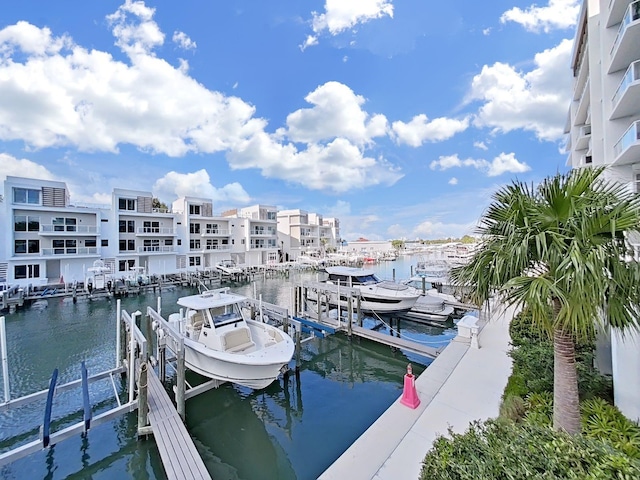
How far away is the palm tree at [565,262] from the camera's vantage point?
302 cm

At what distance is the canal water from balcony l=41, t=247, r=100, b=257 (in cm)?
1410

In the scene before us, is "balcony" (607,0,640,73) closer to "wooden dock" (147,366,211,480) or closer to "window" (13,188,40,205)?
"wooden dock" (147,366,211,480)

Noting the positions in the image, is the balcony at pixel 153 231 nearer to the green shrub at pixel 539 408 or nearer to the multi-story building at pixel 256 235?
the multi-story building at pixel 256 235

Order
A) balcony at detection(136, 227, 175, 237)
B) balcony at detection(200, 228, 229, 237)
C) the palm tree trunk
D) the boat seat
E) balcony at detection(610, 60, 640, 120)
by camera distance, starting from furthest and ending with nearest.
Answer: balcony at detection(200, 228, 229, 237), balcony at detection(136, 227, 175, 237), balcony at detection(610, 60, 640, 120), the boat seat, the palm tree trunk

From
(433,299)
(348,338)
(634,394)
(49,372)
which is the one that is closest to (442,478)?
(634,394)

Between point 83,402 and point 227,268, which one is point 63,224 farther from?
point 83,402

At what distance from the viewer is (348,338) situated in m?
12.6

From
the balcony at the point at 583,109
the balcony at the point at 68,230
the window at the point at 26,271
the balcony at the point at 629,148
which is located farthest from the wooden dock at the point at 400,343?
the window at the point at 26,271

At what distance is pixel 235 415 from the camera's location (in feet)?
24.8

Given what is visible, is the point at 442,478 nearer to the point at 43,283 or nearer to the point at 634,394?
the point at 634,394

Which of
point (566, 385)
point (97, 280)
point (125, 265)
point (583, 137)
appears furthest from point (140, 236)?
point (583, 137)

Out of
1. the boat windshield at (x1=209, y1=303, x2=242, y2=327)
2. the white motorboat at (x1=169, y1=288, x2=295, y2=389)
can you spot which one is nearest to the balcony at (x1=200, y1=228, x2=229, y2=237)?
the white motorboat at (x1=169, y1=288, x2=295, y2=389)

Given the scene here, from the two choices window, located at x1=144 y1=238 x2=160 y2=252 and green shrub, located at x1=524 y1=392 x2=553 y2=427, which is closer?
green shrub, located at x1=524 y1=392 x2=553 y2=427

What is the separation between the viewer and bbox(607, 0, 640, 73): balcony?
8.34m
